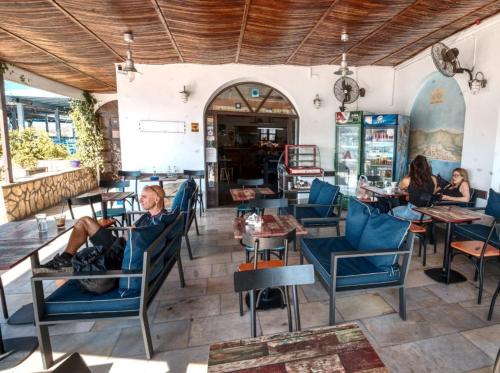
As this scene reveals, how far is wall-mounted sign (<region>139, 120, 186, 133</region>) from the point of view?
631 cm

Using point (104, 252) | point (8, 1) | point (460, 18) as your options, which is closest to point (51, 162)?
point (8, 1)

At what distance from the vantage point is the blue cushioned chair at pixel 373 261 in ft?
7.55

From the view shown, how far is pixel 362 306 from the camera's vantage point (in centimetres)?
271

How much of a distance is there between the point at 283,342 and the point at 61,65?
7171mm

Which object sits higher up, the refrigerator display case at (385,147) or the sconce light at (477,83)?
the sconce light at (477,83)

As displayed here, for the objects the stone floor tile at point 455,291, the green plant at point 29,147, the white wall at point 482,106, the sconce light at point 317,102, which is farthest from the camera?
the green plant at point 29,147

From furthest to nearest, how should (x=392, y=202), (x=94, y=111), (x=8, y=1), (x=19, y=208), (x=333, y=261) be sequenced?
(x=94, y=111), (x=19, y=208), (x=392, y=202), (x=8, y=1), (x=333, y=261)

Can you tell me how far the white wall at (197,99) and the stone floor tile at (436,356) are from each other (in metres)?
5.08

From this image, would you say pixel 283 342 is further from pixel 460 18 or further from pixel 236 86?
pixel 236 86

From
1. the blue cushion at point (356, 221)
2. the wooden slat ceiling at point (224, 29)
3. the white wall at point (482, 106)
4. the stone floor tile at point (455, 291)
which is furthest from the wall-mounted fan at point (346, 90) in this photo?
the stone floor tile at point (455, 291)

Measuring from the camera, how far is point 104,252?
2.27 metres

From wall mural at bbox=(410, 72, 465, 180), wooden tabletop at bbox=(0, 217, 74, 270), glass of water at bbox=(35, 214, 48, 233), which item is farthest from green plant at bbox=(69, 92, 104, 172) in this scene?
wall mural at bbox=(410, 72, 465, 180)

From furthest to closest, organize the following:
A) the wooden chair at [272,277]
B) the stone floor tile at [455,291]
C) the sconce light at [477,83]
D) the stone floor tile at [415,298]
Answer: the sconce light at [477,83], the stone floor tile at [455,291], the stone floor tile at [415,298], the wooden chair at [272,277]

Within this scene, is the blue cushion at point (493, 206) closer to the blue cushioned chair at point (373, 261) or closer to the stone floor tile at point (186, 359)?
the blue cushioned chair at point (373, 261)
